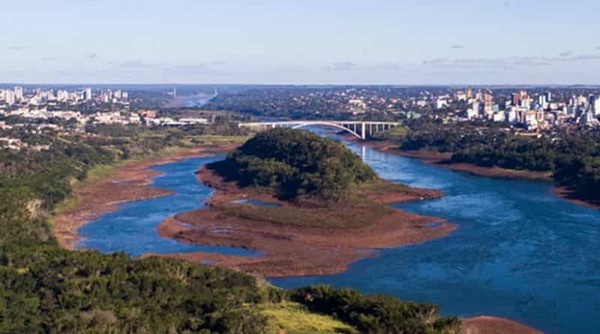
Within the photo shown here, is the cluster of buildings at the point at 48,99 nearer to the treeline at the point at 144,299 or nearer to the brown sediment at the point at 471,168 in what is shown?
the brown sediment at the point at 471,168

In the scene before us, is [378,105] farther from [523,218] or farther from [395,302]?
[395,302]

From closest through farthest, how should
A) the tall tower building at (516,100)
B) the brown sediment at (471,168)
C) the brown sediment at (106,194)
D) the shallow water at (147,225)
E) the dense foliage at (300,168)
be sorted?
the shallow water at (147,225)
the brown sediment at (106,194)
the dense foliage at (300,168)
the brown sediment at (471,168)
the tall tower building at (516,100)

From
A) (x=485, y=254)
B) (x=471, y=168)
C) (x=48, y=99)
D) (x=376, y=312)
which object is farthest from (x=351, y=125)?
(x=376, y=312)

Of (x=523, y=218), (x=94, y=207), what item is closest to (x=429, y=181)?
(x=523, y=218)

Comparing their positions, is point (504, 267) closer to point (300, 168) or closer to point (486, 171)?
point (300, 168)

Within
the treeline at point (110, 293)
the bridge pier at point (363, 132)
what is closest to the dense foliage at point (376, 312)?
the treeline at point (110, 293)

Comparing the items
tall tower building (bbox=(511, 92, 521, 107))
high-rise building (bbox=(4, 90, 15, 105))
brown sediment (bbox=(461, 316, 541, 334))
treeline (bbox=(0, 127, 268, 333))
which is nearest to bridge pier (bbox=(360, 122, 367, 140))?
tall tower building (bbox=(511, 92, 521, 107))
